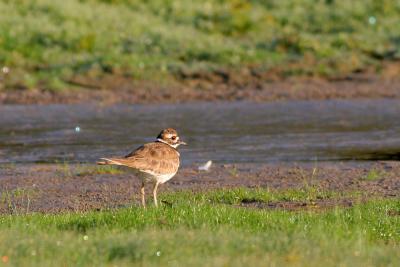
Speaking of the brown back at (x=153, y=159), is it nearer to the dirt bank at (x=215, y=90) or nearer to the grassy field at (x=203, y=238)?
the grassy field at (x=203, y=238)

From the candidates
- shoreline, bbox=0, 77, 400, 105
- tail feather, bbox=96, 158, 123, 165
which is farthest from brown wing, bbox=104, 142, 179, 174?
shoreline, bbox=0, 77, 400, 105

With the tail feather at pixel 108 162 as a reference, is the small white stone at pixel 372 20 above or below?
above

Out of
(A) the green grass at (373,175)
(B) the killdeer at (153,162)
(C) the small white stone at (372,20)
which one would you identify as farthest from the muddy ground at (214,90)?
A: (B) the killdeer at (153,162)

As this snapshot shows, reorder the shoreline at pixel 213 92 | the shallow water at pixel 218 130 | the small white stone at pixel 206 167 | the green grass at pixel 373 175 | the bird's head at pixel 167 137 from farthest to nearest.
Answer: the shoreline at pixel 213 92 → the shallow water at pixel 218 130 → the small white stone at pixel 206 167 → the green grass at pixel 373 175 → the bird's head at pixel 167 137

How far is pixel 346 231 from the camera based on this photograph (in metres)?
10.0

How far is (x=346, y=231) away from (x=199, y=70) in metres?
18.6

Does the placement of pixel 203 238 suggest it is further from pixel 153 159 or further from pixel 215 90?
pixel 215 90

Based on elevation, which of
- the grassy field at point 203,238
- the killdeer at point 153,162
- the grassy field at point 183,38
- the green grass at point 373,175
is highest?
the grassy field at point 183,38

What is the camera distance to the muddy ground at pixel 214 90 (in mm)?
26812

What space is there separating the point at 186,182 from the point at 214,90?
11.7 meters

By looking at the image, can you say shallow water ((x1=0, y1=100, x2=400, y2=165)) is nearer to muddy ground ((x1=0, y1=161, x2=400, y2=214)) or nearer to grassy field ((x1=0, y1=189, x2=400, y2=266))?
muddy ground ((x1=0, y1=161, x2=400, y2=214))

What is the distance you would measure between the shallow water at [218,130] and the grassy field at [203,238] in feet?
24.0

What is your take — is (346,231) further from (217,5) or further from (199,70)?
(217,5)

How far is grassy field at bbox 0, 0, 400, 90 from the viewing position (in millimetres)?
28625
